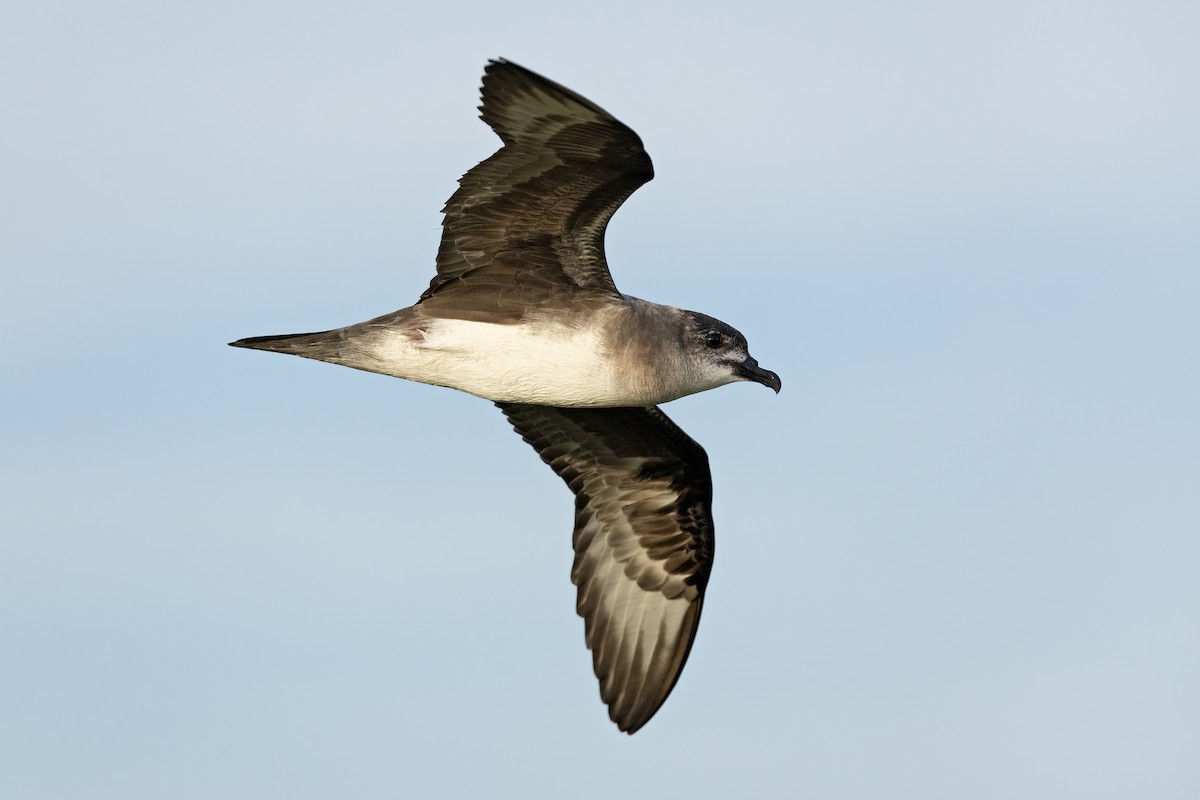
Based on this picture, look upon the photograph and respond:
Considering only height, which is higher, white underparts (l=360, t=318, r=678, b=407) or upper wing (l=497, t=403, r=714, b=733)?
white underparts (l=360, t=318, r=678, b=407)

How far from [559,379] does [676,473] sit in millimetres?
2187

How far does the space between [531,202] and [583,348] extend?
3.97 ft

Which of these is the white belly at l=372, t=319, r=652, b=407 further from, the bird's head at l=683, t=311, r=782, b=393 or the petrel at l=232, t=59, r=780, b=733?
the bird's head at l=683, t=311, r=782, b=393

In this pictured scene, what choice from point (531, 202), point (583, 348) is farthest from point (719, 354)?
point (531, 202)

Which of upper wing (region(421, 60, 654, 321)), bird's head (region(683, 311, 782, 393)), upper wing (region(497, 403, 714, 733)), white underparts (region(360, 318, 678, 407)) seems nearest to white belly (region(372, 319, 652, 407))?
white underparts (region(360, 318, 678, 407))

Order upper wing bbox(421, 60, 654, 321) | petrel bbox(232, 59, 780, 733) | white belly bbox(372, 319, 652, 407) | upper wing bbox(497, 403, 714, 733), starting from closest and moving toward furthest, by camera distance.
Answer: upper wing bbox(421, 60, 654, 321) → petrel bbox(232, 59, 780, 733) → white belly bbox(372, 319, 652, 407) → upper wing bbox(497, 403, 714, 733)

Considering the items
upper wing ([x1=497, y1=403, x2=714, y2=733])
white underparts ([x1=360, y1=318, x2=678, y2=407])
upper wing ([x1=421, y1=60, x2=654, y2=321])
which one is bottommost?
upper wing ([x1=497, y1=403, x2=714, y2=733])

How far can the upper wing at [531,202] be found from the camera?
1198 centimetres

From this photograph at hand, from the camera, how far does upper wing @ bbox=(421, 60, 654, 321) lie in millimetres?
11984

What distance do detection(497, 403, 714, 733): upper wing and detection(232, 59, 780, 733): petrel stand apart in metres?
0.01

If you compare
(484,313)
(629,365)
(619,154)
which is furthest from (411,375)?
(619,154)

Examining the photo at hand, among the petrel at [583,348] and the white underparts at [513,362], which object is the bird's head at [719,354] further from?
the white underparts at [513,362]

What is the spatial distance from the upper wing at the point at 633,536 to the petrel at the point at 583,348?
0.01 metres

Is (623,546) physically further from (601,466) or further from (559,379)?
(559,379)
